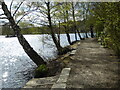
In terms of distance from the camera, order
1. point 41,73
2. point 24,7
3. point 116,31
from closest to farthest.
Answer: point 116,31
point 41,73
point 24,7

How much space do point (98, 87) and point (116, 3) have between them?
6.04 feet

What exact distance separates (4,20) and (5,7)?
0.47 m

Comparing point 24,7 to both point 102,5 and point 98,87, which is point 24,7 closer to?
point 102,5

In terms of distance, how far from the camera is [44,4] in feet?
27.4

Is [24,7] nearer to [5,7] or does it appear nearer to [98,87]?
[5,7]

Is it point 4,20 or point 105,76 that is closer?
point 105,76

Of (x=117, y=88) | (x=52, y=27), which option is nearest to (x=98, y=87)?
(x=117, y=88)

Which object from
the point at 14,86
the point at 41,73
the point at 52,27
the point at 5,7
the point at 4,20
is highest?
the point at 5,7

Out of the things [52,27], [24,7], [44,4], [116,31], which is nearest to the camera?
[116,31]

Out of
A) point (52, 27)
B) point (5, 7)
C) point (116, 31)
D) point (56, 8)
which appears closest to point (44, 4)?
point (56, 8)

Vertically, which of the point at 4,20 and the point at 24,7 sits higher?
the point at 24,7

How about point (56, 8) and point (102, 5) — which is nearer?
point (102, 5)

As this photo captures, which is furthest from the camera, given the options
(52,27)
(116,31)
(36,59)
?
(52,27)

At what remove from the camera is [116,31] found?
3264 millimetres
